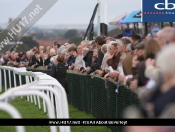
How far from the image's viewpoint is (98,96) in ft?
26.2

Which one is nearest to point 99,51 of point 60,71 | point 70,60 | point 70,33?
point 70,60

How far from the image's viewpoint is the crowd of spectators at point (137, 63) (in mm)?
2602

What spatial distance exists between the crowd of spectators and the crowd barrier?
11cm

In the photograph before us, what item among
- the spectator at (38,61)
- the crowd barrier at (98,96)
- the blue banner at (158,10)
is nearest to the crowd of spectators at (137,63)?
the spectator at (38,61)

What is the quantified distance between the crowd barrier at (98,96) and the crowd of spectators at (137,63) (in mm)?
112

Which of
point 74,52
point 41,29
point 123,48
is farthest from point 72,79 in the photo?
point 41,29

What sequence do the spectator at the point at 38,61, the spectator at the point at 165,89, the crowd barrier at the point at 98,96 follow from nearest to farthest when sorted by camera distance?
the spectator at the point at 165,89 < the crowd barrier at the point at 98,96 < the spectator at the point at 38,61

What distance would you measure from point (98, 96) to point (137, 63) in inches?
149

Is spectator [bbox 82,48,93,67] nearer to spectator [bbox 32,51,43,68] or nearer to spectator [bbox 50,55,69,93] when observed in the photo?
spectator [bbox 50,55,69,93]

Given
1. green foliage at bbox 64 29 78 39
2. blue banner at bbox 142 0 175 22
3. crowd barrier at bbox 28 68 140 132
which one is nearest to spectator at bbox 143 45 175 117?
crowd barrier at bbox 28 68 140 132

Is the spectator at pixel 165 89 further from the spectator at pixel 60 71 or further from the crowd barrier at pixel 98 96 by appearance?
the spectator at pixel 60 71

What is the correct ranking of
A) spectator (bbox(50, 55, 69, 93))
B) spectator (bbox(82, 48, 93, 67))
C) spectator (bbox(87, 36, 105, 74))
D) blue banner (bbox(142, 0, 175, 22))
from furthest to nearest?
spectator (bbox(50, 55, 69, 93)) < spectator (bbox(82, 48, 93, 67)) < spectator (bbox(87, 36, 105, 74)) < blue banner (bbox(142, 0, 175, 22))

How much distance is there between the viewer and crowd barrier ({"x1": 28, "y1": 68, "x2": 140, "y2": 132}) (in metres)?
5.65

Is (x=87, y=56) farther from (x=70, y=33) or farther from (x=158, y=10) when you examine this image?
(x=70, y=33)
